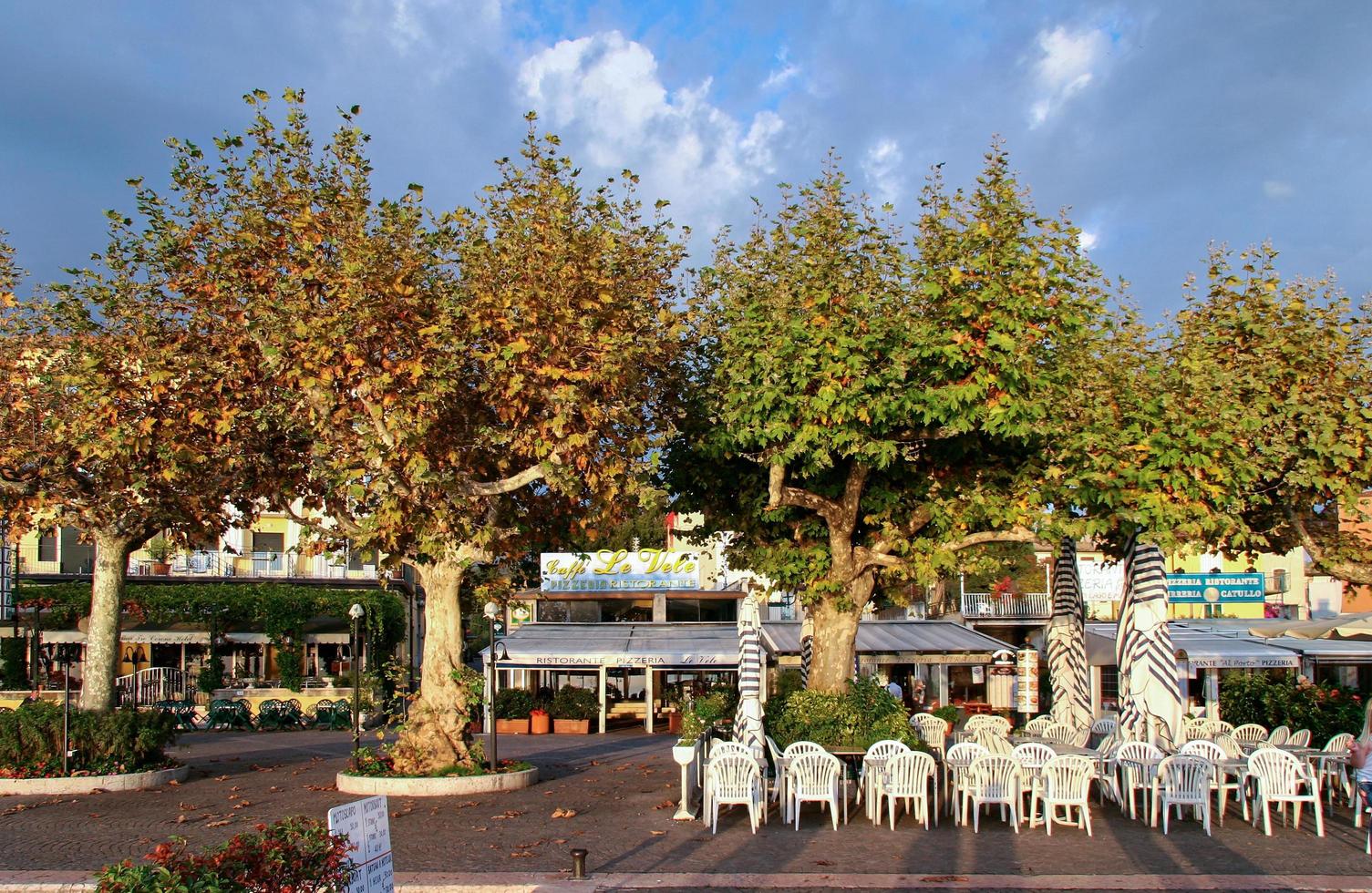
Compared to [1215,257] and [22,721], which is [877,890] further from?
[22,721]

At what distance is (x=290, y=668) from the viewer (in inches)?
1524

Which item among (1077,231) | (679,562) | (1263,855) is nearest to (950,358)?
(1077,231)

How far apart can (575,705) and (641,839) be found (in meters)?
18.7

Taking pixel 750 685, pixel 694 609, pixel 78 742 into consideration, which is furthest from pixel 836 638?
pixel 694 609

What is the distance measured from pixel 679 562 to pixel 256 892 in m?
29.7

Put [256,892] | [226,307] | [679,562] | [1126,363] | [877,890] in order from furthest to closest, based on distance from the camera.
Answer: [679,562] < [1126,363] < [226,307] < [877,890] < [256,892]

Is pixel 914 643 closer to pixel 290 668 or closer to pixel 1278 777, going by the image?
pixel 1278 777

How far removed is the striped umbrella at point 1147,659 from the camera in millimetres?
15047

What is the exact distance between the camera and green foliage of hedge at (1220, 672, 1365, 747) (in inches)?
713

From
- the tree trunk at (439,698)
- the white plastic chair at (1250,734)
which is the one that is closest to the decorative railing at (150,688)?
the tree trunk at (439,698)

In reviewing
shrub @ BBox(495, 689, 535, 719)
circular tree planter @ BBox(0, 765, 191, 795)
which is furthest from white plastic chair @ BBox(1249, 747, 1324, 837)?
shrub @ BBox(495, 689, 535, 719)

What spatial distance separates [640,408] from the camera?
17.0 meters

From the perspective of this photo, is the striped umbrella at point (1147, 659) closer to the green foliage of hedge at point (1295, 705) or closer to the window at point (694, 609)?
the green foliage of hedge at point (1295, 705)

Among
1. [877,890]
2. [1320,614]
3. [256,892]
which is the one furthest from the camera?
[1320,614]
